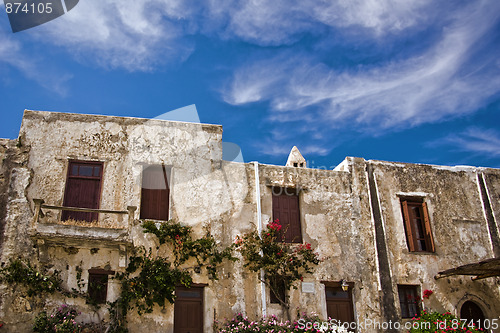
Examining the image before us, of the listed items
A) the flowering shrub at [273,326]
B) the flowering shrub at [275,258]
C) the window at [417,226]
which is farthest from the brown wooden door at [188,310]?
the window at [417,226]

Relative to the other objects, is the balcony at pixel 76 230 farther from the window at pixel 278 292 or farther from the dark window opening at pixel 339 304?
the dark window opening at pixel 339 304

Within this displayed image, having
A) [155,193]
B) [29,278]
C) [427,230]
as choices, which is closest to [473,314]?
[427,230]

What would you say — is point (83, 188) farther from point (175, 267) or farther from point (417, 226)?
point (417, 226)

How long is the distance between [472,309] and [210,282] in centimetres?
850

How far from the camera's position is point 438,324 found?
50.6 feet

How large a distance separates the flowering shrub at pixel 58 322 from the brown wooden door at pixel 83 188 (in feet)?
8.53

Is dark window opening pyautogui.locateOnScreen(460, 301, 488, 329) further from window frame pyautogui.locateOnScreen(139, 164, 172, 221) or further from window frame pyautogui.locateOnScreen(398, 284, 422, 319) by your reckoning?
window frame pyautogui.locateOnScreen(139, 164, 172, 221)

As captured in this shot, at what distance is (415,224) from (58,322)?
11.3 metres

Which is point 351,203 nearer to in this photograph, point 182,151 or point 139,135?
point 182,151

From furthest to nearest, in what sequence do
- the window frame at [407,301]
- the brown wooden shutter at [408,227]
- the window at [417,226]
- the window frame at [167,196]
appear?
1. the window at [417,226]
2. the brown wooden shutter at [408,227]
3. the window frame at [407,301]
4. the window frame at [167,196]

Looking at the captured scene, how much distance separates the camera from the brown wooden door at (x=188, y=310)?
14406 mm

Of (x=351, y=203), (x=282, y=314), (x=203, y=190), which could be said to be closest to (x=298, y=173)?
(x=351, y=203)

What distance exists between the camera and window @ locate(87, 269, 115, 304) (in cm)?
1394

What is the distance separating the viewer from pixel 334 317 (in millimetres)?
15531
